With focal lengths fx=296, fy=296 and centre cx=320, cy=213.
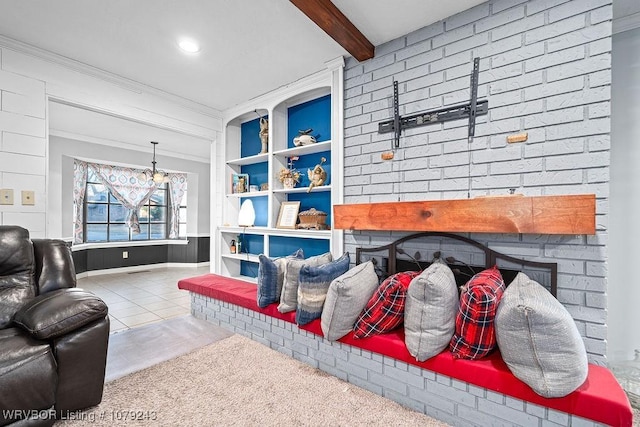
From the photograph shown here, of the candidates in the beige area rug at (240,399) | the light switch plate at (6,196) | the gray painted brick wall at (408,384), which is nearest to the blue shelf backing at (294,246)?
the gray painted brick wall at (408,384)

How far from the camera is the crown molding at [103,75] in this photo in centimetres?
244

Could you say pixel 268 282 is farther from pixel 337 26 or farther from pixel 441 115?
pixel 337 26

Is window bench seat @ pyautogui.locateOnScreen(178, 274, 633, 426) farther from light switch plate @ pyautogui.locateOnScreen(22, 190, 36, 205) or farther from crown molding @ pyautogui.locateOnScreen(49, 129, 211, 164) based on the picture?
crown molding @ pyautogui.locateOnScreen(49, 129, 211, 164)

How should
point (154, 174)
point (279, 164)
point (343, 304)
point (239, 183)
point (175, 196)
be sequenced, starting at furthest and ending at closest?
1. point (175, 196)
2. point (154, 174)
3. point (239, 183)
4. point (279, 164)
5. point (343, 304)

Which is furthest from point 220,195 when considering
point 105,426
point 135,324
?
point 105,426

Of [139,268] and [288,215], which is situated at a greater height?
[288,215]

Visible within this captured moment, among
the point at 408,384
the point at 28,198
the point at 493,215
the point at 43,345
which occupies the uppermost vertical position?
the point at 28,198

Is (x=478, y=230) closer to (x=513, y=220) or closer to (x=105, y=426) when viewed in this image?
(x=513, y=220)

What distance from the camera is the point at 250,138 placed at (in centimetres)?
393

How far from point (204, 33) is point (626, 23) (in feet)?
9.77

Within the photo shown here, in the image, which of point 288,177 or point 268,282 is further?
point 288,177

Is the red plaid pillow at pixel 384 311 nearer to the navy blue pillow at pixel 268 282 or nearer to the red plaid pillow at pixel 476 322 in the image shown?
the red plaid pillow at pixel 476 322

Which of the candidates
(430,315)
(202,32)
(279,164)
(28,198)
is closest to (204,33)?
(202,32)

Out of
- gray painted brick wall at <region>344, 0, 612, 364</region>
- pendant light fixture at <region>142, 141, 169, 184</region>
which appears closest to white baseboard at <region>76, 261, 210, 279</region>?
pendant light fixture at <region>142, 141, 169, 184</region>
